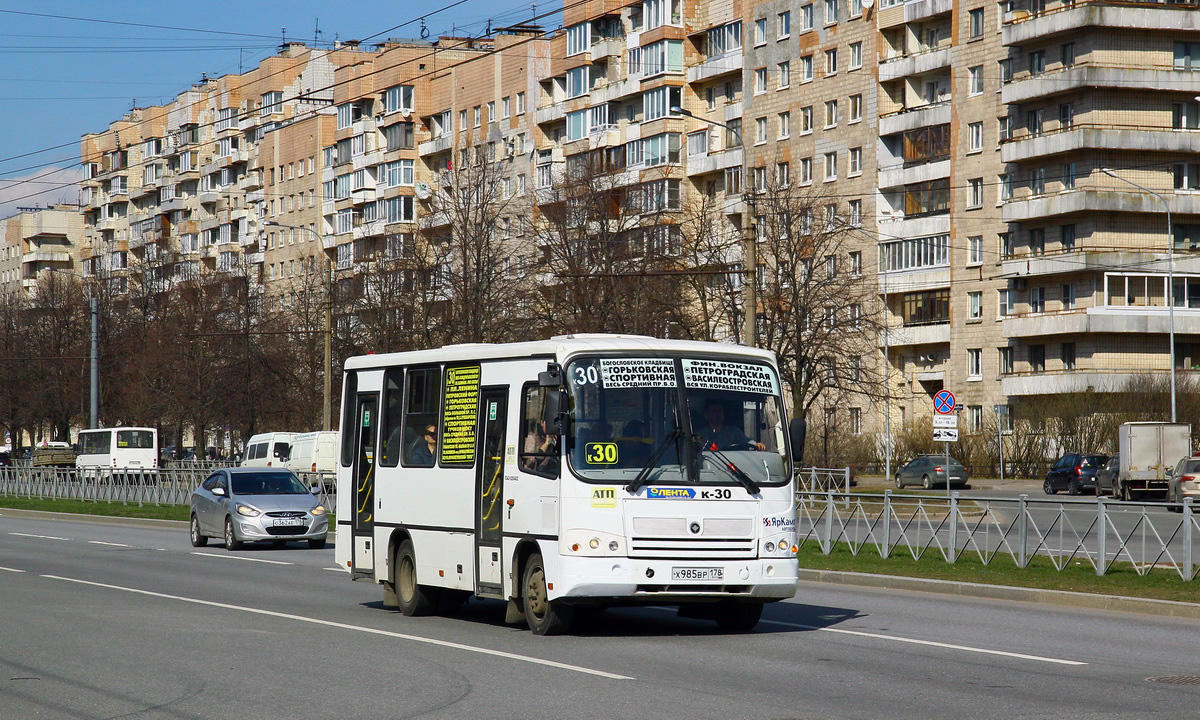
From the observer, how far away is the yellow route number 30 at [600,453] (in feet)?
44.9

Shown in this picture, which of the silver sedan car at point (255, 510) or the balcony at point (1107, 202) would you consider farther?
the balcony at point (1107, 202)

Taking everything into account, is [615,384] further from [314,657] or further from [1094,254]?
[1094,254]

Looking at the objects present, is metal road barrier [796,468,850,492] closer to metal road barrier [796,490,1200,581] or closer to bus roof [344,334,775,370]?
metal road barrier [796,490,1200,581]

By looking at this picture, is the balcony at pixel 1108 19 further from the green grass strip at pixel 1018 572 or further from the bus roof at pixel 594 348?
the bus roof at pixel 594 348

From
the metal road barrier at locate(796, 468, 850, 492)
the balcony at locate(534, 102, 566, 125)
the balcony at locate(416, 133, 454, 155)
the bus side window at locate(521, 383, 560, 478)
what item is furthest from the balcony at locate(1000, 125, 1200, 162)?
the bus side window at locate(521, 383, 560, 478)

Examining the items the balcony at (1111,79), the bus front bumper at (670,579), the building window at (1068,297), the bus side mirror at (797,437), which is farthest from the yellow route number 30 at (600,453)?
the building window at (1068,297)

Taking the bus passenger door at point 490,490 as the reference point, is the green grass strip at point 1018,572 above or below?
below

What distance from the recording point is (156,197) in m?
137

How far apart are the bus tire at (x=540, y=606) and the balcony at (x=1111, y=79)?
56.5 m

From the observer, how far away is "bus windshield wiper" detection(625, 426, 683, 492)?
13609mm

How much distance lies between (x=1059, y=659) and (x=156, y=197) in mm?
132682

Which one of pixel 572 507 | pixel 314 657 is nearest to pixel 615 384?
pixel 572 507

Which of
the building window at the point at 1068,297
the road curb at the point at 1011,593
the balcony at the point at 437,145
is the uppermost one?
the balcony at the point at 437,145

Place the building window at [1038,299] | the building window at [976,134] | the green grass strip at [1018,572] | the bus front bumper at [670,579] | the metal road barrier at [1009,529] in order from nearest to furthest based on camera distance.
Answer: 1. the bus front bumper at [670,579]
2. the green grass strip at [1018,572]
3. the metal road barrier at [1009,529]
4. the building window at [1038,299]
5. the building window at [976,134]
